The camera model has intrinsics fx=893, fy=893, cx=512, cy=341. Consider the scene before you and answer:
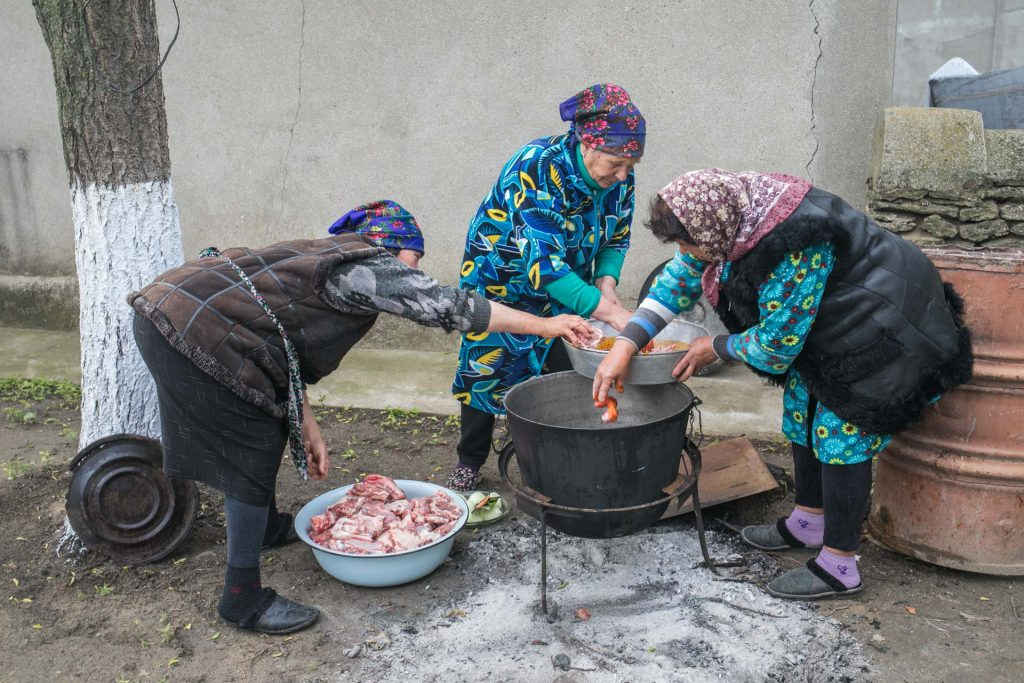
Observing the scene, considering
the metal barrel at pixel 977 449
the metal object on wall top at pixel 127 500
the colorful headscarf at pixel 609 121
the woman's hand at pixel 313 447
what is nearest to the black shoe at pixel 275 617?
the woman's hand at pixel 313 447

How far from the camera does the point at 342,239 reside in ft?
10.3

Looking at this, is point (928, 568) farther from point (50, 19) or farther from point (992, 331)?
point (50, 19)

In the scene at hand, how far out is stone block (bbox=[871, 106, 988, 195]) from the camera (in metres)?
5.38

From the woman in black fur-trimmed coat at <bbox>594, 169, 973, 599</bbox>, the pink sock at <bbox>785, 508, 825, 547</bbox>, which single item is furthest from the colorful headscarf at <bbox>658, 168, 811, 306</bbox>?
the pink sock at <bbox>785, 508, 825, 547</bbox>

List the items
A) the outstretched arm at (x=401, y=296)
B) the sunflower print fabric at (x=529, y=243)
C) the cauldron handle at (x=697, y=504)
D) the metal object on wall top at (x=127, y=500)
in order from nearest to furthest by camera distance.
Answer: the outstretched arm at (x=401, y=296)
the cauldron handle at (x=697, y=504)
the metal object on wall top at (x=127, y=500)
the sunflower print fabric at (x=529, y=243)

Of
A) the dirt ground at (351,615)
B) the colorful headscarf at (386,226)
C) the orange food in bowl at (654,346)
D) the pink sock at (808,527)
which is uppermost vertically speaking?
the colorful headscarf at (386,226)

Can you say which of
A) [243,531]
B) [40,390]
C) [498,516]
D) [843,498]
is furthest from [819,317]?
[40,390]

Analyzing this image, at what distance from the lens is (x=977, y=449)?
347 cm

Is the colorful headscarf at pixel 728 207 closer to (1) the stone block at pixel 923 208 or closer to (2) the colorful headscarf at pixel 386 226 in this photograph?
(2) the colorful headscarf at pixel 386 226

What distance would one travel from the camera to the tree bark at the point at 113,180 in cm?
371

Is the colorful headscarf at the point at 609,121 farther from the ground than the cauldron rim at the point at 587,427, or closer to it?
farther from the ground

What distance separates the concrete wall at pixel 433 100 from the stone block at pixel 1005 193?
0.88 metres

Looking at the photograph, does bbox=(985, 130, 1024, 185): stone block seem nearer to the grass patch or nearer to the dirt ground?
the dirt ground

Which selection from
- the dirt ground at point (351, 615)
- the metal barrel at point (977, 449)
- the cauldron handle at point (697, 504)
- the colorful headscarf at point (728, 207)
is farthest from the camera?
the cauldron handle at point (697, 504)
